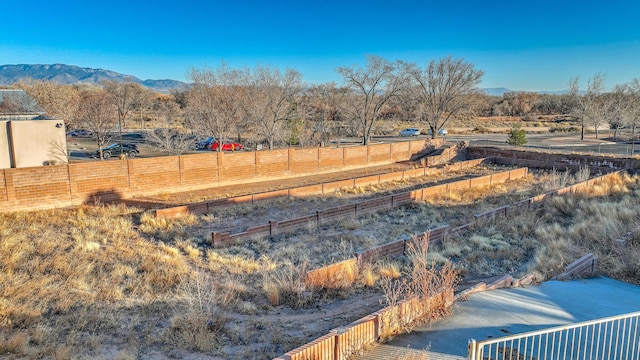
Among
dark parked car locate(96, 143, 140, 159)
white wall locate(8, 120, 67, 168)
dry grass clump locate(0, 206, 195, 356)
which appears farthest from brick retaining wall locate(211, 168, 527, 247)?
dark parked car locate(96, 143, 140, 159)

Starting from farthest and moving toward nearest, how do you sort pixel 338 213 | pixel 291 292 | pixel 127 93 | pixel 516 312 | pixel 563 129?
1. pixel 127 93
2. pixel 563 129
3. pixel 338 213
4. pixel 291 292
5. pixel 516 312

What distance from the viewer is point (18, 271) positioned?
10.2 metres

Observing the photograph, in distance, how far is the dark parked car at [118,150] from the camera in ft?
112

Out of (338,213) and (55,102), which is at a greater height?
(55,102)

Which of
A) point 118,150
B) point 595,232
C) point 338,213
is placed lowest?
point 595,232

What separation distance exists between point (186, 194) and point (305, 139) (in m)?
21.8

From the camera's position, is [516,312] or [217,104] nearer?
[516,312]

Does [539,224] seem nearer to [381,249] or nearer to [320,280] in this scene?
[381,249]

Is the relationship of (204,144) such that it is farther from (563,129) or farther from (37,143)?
(563,129)

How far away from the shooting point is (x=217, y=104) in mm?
37750

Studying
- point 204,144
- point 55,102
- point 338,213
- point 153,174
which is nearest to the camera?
point 338,213

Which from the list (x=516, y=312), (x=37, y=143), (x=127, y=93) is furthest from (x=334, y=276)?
(x=127, y=93)

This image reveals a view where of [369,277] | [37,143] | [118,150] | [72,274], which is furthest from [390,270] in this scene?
[118,150]

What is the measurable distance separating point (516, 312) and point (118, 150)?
34.3 m
